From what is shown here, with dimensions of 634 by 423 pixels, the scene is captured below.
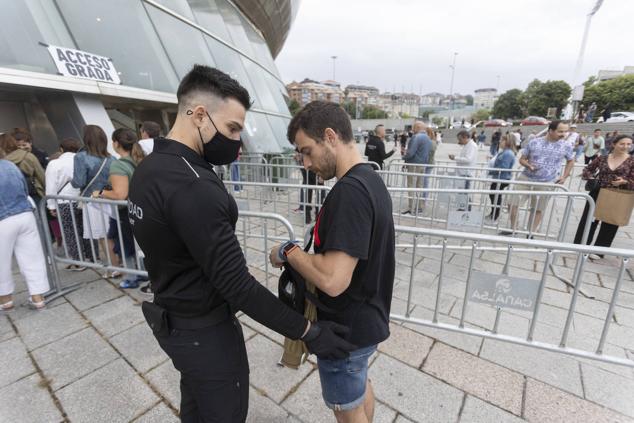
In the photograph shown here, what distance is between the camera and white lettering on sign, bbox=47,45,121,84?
16.4 ft

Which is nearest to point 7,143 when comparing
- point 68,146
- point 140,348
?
point 68,146

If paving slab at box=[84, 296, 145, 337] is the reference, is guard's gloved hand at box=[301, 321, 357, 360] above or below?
above

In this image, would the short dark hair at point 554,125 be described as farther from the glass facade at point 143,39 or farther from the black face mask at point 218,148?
the black face mask at point 218,148

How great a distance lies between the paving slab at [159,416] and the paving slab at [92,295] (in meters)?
1.82

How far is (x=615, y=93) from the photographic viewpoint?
4434 cm

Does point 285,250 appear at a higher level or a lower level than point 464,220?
higher

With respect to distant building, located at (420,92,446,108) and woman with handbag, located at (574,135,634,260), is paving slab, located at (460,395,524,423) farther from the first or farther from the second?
distant building, located at (420,92,446,108)

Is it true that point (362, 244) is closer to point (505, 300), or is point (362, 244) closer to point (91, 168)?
point (505, 300)

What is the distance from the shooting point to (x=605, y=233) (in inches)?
185

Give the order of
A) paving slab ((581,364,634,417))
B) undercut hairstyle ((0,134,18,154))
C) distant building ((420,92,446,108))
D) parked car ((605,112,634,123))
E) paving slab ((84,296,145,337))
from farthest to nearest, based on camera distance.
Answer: distant building ((420,92,446,108)) < parked car ((605,112,634,123)) < undercut hairstyle ((0,134,18,154)) < paving slab ((84,296,145,337)) < paving slab ((581,364,634,417))

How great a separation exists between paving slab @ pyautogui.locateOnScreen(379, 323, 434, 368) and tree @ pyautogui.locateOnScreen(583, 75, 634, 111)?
59.9 meters

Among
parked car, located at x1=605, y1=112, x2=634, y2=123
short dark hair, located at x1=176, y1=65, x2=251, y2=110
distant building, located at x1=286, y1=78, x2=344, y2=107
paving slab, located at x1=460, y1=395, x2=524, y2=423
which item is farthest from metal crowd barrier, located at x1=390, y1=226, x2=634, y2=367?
distant building, located at x1=286, y1=78, x2=344, y2=107

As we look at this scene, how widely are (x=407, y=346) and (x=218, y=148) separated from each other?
95.9 inches

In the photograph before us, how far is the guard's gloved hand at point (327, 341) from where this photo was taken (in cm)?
126
